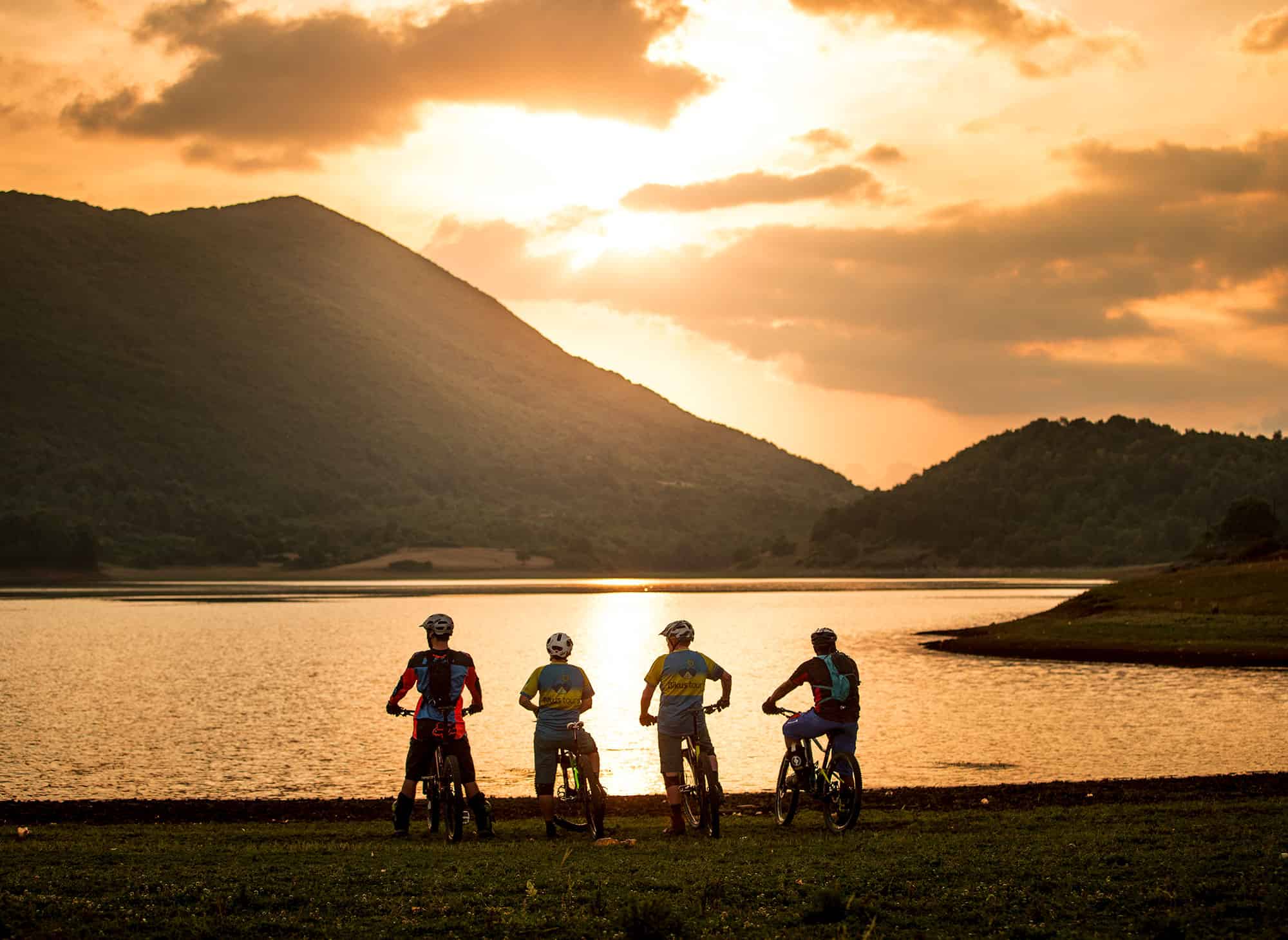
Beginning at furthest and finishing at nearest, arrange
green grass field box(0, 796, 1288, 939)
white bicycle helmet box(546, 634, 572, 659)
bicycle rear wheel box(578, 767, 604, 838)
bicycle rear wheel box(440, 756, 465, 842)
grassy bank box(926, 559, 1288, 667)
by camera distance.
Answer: grassy bank box(926, 559, 1288, 667), bicycle rear wheel box(440, 756, 465, 842), bicycle rear wheel box(578, 767, 604, 838), white bicycle helmet box(546, 634, 572, 659), green grass field box(0, 796, 1288, 939)

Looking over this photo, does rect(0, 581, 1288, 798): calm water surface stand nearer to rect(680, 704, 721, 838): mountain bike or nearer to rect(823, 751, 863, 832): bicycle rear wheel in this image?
rect(680, 704, 721, 838): mountain bike

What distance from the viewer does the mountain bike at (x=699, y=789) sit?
64.5 ft

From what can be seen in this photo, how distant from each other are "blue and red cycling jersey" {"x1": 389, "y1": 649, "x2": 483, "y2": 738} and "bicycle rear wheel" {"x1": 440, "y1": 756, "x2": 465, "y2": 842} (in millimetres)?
469

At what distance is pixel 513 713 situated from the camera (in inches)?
1871

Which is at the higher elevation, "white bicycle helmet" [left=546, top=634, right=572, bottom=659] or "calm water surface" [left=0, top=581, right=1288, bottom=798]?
"white bicycle helmet" [left=546, top=634, right=572, bottom=659]

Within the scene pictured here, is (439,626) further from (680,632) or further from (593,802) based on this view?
(680,632)

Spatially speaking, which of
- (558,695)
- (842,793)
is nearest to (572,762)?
(558,695)

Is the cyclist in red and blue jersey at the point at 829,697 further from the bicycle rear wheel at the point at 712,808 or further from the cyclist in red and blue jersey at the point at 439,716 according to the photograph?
the cyclist in red and blue jersey at the point at 439,716

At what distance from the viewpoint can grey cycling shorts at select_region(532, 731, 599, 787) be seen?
773 inches

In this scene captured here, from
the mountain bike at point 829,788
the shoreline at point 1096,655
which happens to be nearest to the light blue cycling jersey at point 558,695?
the mountain bike at point 829,788

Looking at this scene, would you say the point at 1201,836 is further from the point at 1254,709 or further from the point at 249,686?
the point at 249,686

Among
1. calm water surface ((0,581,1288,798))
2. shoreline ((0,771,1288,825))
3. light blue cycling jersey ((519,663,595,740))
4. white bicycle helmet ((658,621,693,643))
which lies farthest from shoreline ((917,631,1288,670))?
light blue cycling jersey ((519,663,595,740))

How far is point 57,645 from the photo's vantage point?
8494cm

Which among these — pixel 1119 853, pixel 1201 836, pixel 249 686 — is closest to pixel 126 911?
pixel 1119 853
